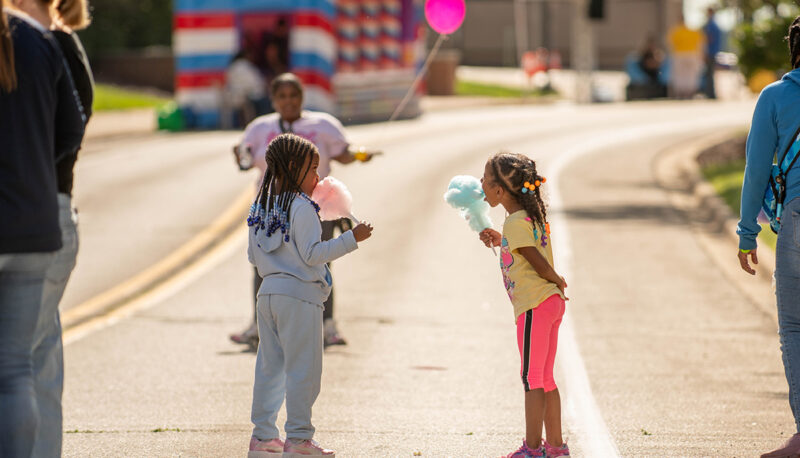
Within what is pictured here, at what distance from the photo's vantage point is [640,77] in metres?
41.3

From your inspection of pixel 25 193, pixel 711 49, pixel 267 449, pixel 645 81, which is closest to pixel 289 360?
pixel 267 449

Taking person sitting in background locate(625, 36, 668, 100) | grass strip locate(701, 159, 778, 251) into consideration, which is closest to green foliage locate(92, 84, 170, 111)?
person sitting in background locate(625, 36, 668, 100)

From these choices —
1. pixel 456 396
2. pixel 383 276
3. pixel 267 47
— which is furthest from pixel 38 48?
pixel 267 47

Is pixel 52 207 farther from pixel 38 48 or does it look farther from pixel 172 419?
pixel 172 419

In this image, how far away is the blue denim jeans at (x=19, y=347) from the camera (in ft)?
15.5

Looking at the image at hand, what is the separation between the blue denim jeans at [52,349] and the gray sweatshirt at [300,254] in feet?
3.96

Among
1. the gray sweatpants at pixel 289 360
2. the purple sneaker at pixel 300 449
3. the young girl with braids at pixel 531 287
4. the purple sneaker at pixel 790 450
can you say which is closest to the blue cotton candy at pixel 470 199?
the young girl with braids at pixel 531 287

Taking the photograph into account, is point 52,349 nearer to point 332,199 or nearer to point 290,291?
point 290,291

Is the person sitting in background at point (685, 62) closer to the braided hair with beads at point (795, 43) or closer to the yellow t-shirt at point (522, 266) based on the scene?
the braided hair with beads at point (795, 43)

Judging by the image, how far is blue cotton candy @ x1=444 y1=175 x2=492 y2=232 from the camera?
6.55 metres

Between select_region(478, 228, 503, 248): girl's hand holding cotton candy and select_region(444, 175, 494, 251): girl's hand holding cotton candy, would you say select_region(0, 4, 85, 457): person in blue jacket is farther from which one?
select_region(478, 228, 503, 248): girl's hand holding cotton candy

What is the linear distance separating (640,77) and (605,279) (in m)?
29.1

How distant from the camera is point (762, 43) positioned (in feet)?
67.1

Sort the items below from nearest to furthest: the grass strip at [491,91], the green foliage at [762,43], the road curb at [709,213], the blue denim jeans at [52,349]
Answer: the blue denim jeans at [52,349] → the road curb at [709,213] → the green foliage at [762,43] → the grass strip at [491,91]
